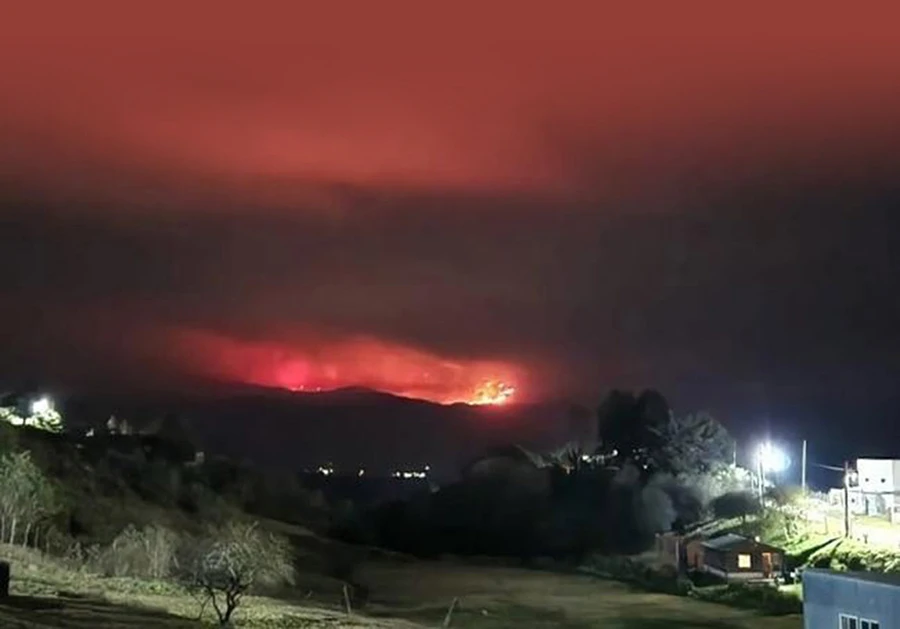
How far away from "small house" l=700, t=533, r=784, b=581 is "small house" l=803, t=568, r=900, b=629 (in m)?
38.9

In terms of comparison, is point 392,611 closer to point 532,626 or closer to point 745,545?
point 532,626

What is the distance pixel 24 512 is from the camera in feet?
198

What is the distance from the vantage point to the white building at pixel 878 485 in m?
85.8

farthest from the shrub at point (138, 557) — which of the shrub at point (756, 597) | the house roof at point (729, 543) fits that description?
the house roof at point (729, 543)

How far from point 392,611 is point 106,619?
23.0 m

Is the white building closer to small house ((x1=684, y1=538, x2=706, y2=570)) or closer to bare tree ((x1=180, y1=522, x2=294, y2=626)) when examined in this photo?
small house ((x1=684, y1=538, x2=706, y2=570))

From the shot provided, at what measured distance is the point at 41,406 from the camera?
13512 centimetres

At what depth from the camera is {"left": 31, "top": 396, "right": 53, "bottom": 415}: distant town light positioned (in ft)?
433

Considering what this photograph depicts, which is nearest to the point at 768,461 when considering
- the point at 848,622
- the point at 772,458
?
the point at 772,458

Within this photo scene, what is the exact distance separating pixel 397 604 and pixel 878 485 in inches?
1845

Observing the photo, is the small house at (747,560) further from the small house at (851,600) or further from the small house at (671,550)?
the small house at (851,600)

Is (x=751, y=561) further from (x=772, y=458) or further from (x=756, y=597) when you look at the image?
(x=772, y=458)

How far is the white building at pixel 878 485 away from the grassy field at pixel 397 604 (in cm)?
2501

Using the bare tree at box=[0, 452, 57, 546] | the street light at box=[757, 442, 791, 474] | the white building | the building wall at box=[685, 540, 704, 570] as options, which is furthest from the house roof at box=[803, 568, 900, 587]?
the street light at box=[757, 442, 791, 474]
